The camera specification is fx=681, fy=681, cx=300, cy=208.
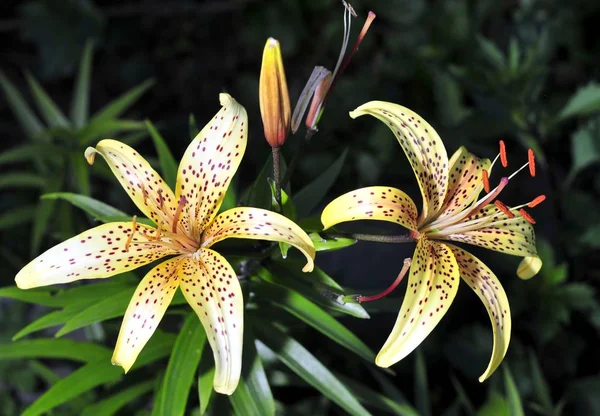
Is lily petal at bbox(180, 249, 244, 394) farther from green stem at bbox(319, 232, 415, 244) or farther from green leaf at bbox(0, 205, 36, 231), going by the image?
green leaf at bbox(0, 205, 36, 231)

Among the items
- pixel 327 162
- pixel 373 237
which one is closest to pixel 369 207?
pixel 373 237

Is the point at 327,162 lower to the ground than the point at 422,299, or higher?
lower

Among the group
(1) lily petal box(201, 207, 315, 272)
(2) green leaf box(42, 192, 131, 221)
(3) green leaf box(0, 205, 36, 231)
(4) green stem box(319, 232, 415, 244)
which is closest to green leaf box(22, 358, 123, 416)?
(2) green leaf box(42, 192, 131, 221)

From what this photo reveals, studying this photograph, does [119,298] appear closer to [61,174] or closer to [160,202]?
[160,202]

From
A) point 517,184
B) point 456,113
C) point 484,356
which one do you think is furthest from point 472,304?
point 456,113

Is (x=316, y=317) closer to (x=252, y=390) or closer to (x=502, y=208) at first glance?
(x=252, y=390)

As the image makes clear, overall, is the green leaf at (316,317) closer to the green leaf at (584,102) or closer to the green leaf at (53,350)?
the green leaf at (53,350)

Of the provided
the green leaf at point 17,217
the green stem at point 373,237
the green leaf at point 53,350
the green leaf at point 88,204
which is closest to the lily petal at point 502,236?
the green stem at point 373,237
